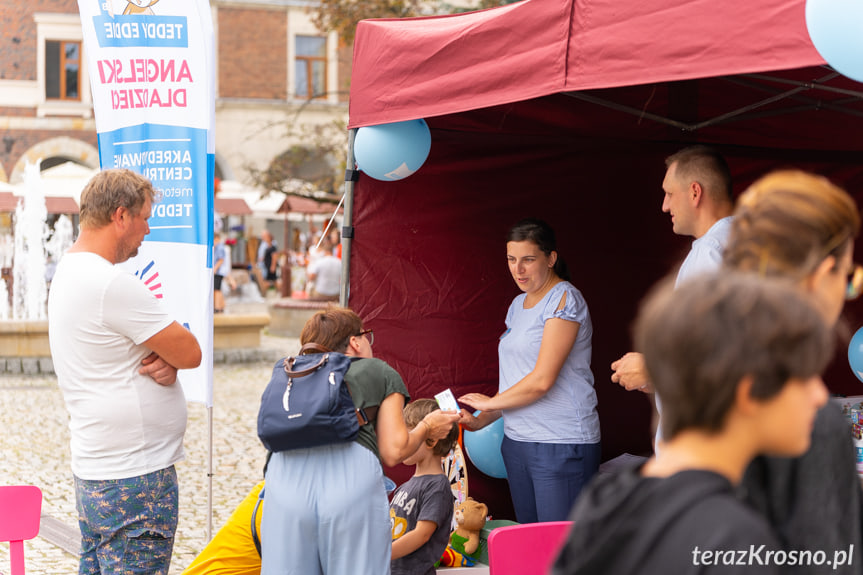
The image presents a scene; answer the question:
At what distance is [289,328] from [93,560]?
1332 centimetres

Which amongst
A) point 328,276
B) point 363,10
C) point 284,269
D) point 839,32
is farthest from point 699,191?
point 284,269

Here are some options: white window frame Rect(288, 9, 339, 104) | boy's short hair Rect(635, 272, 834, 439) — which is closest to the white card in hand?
boy's short hair Rect(635, 272, 834, 439)

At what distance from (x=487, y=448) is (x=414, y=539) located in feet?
3.75

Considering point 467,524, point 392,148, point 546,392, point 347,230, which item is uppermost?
point 392,148

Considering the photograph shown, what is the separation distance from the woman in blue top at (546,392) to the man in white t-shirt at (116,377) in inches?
53.0

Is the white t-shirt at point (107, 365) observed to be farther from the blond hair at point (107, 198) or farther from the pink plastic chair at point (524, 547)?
the pink plastic chair at point (524, 547)

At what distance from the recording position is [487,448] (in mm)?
4426

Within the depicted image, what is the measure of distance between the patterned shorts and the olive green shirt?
0.66 m

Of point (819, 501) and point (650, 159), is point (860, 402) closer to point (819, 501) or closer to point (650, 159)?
point (650, 159)

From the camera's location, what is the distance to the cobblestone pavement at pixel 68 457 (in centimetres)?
518

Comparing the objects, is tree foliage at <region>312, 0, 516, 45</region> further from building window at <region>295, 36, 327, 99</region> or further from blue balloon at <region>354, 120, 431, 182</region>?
building window at <region>295, 36, 327, 99</region>

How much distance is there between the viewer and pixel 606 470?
4.42 m

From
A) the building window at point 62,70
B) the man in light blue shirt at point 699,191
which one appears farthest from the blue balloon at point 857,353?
the building window at point 62,70

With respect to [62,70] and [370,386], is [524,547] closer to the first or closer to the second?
[370,386]
